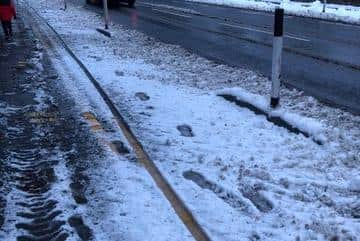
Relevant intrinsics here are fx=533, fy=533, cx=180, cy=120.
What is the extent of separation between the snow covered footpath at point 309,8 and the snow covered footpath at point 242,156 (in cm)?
1283

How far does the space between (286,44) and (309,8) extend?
451 inches

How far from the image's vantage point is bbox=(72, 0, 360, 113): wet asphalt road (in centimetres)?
917

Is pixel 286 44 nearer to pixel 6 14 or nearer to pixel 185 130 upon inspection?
pixel 6 14

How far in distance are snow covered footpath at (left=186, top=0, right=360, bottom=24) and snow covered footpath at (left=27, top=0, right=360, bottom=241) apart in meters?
12.8

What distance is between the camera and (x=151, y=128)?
6.26 m

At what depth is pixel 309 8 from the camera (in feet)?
80.8

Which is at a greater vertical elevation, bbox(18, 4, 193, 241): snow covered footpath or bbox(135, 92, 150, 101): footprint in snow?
bbox(135, 92, 150, 101): footprint in snow

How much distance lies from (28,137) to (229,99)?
3.01 m

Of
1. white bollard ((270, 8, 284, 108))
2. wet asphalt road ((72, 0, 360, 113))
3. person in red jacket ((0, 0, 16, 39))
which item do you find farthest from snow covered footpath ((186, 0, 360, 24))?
white bollard ((270, 8, 284, 108))

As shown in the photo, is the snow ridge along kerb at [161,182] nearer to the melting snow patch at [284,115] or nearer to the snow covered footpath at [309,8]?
the melting snow patch at [284,115]

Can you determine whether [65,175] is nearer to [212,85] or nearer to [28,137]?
[28,137]

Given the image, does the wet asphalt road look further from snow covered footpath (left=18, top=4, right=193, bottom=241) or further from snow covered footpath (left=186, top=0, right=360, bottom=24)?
snow covered footpath (left=18, top=4, right=193, bottom=241)

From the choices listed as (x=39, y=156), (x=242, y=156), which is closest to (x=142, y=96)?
(x=39, y=156)

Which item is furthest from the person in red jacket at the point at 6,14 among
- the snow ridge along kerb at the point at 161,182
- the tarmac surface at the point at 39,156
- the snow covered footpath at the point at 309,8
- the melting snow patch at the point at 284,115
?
the snow covered footpath at the point at 309,8
